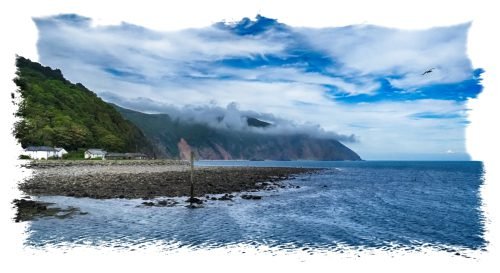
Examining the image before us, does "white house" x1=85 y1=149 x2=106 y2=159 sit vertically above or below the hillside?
below

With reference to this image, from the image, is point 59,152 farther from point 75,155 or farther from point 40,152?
point 40,152

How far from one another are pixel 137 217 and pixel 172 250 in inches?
409

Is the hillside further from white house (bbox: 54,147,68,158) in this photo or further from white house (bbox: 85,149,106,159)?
white house (bbox: 85,149,106,159)

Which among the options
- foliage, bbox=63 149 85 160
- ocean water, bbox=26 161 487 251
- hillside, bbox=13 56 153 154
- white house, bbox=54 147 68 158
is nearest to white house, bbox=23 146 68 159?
white house, bbox=54 147 68 158

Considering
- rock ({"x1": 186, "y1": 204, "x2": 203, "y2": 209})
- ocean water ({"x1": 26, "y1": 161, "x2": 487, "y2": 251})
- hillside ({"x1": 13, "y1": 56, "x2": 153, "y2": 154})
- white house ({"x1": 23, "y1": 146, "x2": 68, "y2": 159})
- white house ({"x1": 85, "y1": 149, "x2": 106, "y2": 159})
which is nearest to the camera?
ocean water ({"x1": 26, "y1": 161, "x2": 487, "y2": 251})

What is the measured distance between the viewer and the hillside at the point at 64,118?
114m

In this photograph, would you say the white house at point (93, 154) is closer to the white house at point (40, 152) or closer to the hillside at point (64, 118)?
the hillside at point (64, 118)

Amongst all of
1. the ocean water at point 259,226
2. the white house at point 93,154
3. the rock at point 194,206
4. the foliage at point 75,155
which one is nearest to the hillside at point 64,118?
the foliage at point 75,155

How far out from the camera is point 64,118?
12888cm

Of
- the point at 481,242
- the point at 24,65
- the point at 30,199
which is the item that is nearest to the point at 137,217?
the point at 30,199

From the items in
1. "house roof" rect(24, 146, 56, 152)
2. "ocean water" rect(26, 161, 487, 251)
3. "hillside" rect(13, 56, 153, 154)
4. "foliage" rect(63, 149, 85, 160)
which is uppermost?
"hillside" rect(13, 56, 153, 154)

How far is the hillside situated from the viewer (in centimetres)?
11431

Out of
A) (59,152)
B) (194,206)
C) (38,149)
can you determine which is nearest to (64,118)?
(59,152)

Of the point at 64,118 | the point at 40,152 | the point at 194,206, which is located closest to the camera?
the point at 194,206
